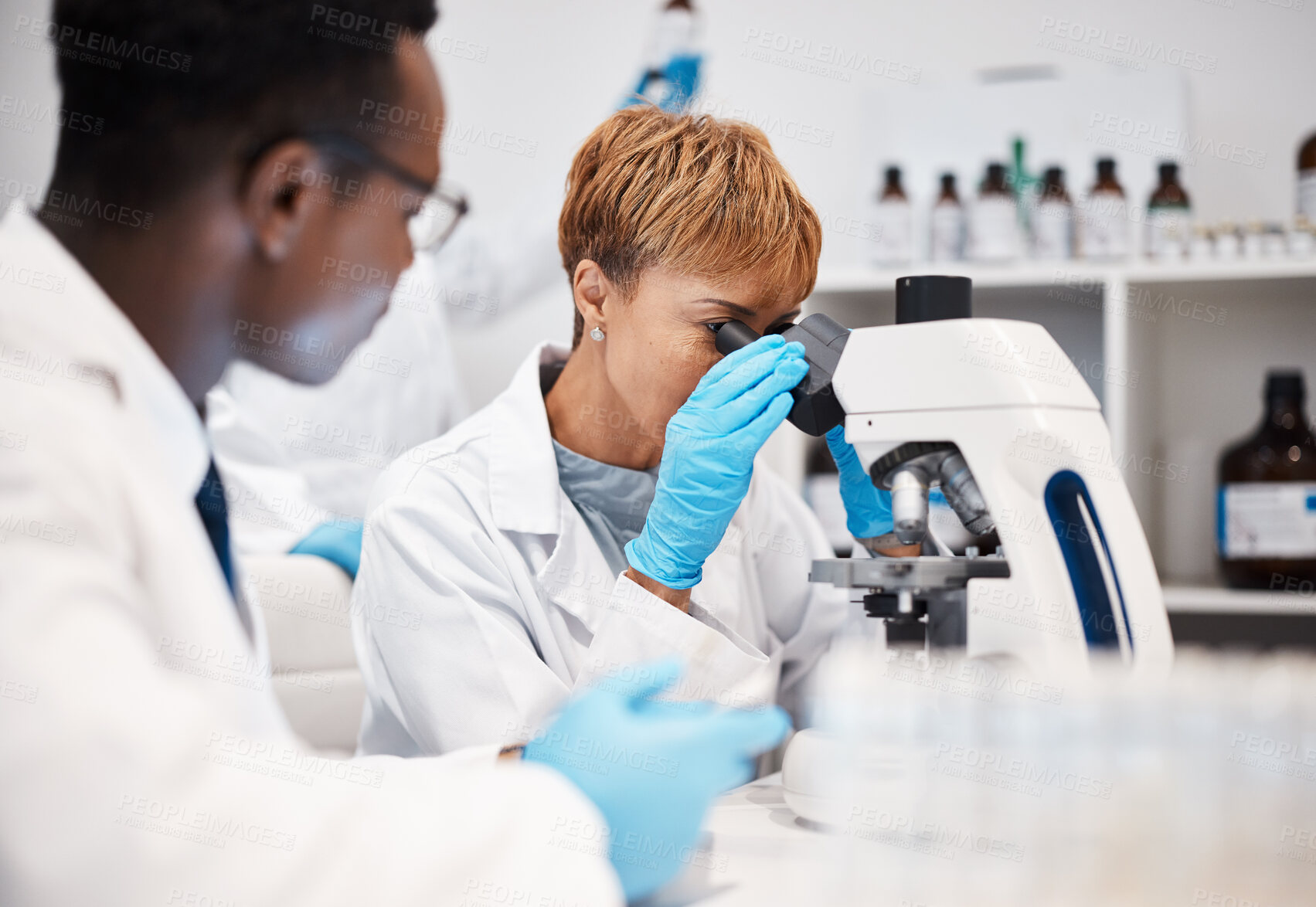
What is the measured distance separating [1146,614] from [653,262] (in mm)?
620

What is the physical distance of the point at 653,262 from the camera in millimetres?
1093

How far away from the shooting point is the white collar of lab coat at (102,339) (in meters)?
0.52

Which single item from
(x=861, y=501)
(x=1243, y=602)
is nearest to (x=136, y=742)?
(x=861, y=501)

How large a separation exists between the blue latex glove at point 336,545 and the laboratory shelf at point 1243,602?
1297 millimetres

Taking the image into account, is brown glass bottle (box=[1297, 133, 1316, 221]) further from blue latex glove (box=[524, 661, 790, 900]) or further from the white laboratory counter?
blue latex glove (box=[524, 661, 790, 900])

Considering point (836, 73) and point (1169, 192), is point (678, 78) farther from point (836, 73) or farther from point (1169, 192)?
point (1169, 192)

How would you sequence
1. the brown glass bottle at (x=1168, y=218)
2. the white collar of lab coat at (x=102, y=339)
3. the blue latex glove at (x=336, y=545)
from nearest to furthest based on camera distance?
the white collar of lab coat at (x=102, y=339) < the blue latex glove at (x=336, y=545) < the brown glass bottle at (x=1168, y=218)

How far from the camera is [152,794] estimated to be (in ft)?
1.34

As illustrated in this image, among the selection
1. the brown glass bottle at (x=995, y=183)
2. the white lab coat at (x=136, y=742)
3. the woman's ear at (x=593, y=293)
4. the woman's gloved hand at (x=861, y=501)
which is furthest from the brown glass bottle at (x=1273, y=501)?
the white lab coat at (x=136, y=742)

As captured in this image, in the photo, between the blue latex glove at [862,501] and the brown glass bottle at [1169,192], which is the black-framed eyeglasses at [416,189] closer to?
the blue latex glove at [862,501]

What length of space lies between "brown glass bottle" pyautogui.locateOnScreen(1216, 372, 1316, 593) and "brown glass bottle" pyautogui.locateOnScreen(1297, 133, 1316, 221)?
29 centimetres

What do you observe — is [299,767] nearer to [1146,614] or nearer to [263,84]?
[263,84]

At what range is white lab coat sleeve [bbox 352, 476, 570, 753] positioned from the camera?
3.18 ft

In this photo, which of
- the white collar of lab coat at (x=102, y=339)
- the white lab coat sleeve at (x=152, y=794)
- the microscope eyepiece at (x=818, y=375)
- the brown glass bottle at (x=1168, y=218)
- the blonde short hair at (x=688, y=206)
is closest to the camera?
the white lab coat sleeve at (x=152, y=794)
